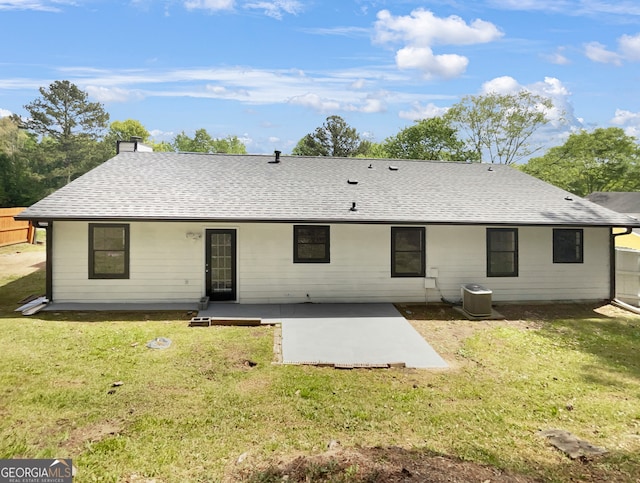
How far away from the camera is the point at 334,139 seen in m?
48.0

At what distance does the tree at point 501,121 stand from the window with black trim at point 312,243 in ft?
101

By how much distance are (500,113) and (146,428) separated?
125ft

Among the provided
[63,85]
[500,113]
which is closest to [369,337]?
[500,113]

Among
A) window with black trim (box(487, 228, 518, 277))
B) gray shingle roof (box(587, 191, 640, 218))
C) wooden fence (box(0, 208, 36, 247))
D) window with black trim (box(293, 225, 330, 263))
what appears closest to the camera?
window with black trim (box(293, 225, 330, 263))

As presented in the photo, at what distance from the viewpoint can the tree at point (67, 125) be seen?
1485 inches

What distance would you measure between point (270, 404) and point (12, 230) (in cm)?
2079

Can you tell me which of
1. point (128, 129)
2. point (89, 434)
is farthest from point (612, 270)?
point (128, 129)

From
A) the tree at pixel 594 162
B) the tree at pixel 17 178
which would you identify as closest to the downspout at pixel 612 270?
the tree at pixel 594 162

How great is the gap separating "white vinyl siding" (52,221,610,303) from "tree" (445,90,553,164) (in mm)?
26930

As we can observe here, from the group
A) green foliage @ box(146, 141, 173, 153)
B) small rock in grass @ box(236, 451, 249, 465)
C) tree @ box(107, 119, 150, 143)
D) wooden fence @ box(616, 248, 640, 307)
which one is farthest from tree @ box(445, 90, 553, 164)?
tree @ box(107, 119, 150, 143)

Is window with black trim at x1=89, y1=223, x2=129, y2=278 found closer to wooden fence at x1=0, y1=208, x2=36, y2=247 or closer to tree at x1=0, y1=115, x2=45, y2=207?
wooden fence at x1=0, y1=208, x2=36, y2=247

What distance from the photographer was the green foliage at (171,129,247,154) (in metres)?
69.8

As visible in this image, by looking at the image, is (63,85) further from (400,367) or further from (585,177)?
(585,177)

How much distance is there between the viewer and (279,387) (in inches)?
211
